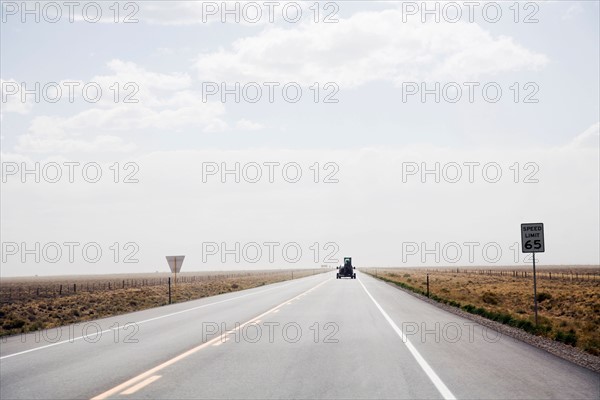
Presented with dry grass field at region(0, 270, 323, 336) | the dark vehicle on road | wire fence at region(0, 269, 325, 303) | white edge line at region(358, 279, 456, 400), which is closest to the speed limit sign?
white edge line at region(358, 279, 456, 400)

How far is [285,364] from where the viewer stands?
387 inches

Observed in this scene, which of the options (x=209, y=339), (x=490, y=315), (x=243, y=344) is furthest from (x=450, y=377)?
(x=490, y=315)

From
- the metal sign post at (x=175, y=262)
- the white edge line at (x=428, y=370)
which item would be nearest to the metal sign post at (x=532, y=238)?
the white edge line at (x=428, y=370)

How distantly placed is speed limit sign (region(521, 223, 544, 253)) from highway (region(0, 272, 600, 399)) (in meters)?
2.89

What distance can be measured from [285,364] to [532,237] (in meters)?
10.9

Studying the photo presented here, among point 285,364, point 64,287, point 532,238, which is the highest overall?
point 532,238

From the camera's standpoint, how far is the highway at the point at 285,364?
7.61 meters

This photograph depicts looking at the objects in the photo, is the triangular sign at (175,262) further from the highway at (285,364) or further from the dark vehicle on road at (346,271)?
the dark vehicle on road at (346,271)

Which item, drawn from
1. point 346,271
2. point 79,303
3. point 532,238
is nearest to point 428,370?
point 532,238

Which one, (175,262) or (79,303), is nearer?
(175,262)

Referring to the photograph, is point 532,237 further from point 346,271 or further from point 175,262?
point 346,271

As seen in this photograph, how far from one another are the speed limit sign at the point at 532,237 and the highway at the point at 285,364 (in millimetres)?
2894

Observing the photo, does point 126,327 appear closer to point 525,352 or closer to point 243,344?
point 243,344

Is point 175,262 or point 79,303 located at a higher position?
point 175,262
